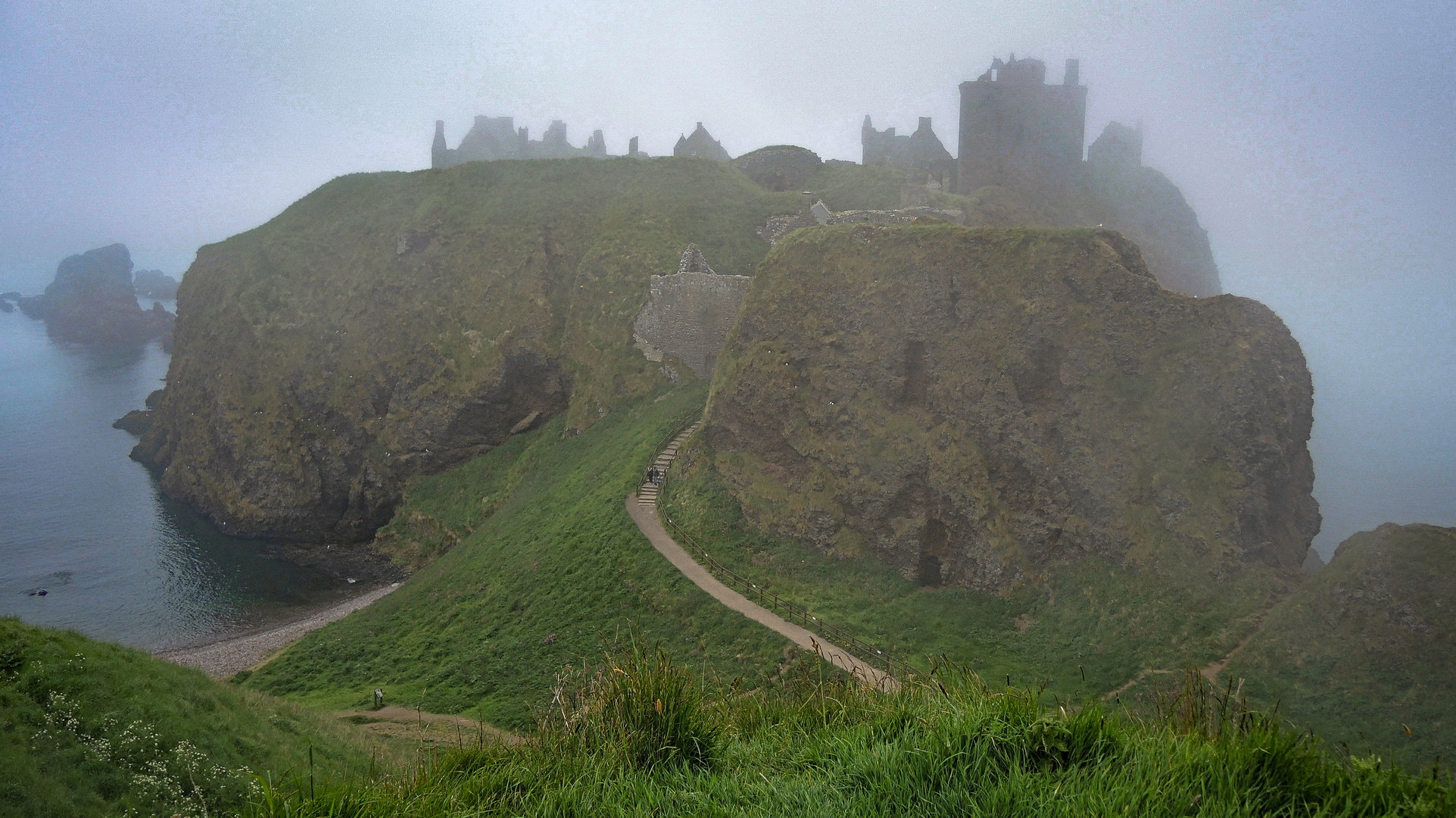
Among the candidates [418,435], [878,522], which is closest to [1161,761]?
[878,522]

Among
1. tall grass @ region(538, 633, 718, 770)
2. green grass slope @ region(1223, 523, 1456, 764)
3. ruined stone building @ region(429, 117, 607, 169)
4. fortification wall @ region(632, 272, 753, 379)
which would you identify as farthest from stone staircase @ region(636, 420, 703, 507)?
ruined stone building @ region(429, 117, 607, 169)

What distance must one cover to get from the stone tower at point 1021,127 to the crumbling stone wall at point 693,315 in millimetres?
22879

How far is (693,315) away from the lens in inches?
1550

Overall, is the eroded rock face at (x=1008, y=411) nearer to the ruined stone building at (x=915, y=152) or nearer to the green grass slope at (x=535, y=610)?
the green grass slope at (x=535, y=610)

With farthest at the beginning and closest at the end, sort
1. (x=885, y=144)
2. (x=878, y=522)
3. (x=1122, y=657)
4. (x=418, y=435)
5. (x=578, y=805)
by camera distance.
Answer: (x=885, y=144), (x=418, y=435), (x=878, y=522), (x=1122, y=657), (x=578, y=805)

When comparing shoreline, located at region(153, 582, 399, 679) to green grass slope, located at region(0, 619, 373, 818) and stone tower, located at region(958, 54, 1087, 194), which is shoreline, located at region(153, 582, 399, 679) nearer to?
green grass slope, located at region(0, 619, 373, 818)

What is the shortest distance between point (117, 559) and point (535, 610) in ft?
101

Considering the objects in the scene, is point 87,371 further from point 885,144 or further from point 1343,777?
point 1343,777

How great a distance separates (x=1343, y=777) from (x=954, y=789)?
7.88 feet

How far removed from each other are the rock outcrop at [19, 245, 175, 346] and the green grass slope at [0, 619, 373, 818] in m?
126

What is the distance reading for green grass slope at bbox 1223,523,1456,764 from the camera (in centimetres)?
1512

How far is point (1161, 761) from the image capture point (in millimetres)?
5355

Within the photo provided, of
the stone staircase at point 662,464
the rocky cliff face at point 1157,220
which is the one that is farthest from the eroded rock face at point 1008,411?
the rocky cliff face at point 1157,220

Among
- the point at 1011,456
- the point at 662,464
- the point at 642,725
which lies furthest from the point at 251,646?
the point at 642,725
